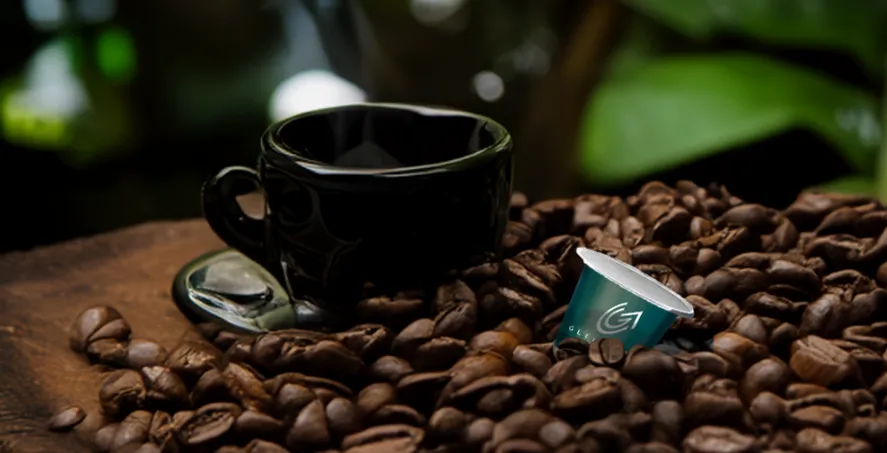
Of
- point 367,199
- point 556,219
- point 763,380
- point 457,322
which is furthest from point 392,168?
point 763,380

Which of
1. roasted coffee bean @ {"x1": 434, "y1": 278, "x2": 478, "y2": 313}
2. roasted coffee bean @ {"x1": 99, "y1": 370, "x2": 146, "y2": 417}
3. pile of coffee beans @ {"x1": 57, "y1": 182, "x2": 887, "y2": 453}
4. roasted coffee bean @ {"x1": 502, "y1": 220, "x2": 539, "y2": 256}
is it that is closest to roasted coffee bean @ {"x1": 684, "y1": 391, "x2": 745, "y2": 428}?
pile of coffee beans @ {"x1": 57, "y1": 182, "x2": 887, "y2": 453}

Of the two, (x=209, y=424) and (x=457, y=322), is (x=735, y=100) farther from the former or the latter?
(x=209, y=424)

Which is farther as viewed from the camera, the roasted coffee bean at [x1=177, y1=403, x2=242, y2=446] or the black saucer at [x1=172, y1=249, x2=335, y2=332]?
the black saucer at [x1=172, y1=249, x2=335, y2=332]

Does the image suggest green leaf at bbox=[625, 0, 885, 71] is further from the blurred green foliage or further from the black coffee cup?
the black coffee cup

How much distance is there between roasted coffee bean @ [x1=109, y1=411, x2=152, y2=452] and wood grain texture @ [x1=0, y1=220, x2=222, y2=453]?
1.1 inches

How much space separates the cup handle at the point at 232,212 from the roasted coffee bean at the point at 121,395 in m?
0.18

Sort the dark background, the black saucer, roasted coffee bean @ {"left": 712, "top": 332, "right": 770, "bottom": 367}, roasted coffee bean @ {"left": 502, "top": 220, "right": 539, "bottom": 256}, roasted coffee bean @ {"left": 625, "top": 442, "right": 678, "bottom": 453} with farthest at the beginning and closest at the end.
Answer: the dark background, roasted coffee bean @ {"left": 502, "top": 220, "right": 539, "bottom": 256}, the black saucer, roasted coffee bean @ {"left": 712, "top": 332, "right": 770, "bottom": 367}, roasted coffee bean @ {"left": 625, "top": 442, "right": 678, "bottom": 453}

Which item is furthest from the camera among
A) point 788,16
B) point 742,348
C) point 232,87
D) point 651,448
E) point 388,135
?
point 232,87

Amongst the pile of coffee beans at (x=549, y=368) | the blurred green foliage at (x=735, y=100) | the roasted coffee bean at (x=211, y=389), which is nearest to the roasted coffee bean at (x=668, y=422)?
the pile of coffee beans at (x=549, y=368)

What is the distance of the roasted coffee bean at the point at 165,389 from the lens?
0.75m

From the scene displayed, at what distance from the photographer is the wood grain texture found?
756 millimetres

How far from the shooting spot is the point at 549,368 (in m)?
0.72

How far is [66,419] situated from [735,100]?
146 cm

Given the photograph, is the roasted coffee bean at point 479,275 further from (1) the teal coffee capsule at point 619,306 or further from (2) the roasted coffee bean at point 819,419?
(2) the roasted coffee bean at point 819,419
